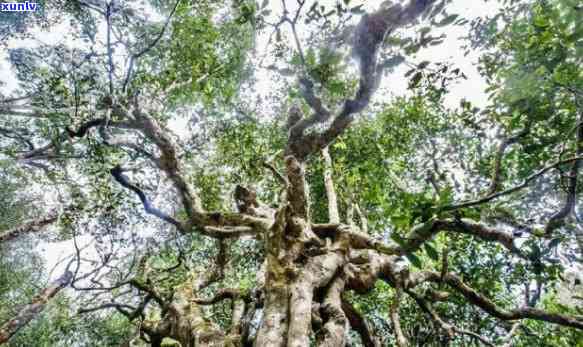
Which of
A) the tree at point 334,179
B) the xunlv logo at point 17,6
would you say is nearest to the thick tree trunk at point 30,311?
the tree at point 334,179

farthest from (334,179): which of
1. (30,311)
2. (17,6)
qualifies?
(17,6)

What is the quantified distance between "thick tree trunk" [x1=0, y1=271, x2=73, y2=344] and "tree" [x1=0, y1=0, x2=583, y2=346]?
1146 millimetres

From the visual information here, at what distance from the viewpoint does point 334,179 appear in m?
8.03

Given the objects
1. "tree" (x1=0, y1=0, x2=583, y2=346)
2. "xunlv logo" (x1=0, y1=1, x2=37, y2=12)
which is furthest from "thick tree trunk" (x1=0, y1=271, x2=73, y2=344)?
"xunlv logo" (x1=0, y1=1, x2=37, y2=12)

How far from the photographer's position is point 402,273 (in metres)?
5.17

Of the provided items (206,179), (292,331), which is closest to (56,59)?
(206,179)

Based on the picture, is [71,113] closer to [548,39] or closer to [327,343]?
[327,343]

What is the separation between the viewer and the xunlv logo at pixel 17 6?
30.3 ft

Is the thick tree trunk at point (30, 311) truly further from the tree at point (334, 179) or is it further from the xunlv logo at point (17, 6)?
the xunlv logo at point (17, 6)

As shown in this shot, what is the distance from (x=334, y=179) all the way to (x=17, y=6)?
1140 cm

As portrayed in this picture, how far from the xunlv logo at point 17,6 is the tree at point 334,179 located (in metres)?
1.58

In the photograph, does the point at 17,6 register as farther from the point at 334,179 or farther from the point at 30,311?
the point at 334,179

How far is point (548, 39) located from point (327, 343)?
14.6 feet

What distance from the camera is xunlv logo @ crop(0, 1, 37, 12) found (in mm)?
9223
